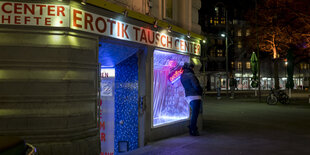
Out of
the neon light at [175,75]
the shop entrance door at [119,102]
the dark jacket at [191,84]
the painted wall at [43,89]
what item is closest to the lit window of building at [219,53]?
the neon light at [175,75]

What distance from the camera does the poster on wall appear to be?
820 centimetres

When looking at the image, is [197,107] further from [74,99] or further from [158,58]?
[74,99]

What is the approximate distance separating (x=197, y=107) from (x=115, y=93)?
7.74 ft

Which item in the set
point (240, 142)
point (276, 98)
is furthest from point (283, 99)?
point (240, 142)

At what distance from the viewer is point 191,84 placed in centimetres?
927

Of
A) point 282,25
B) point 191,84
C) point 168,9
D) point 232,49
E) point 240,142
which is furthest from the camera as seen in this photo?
point 232,49

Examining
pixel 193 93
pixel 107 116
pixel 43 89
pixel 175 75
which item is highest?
pixel 175 75

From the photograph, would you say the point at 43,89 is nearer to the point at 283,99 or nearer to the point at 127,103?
the point at 127,103

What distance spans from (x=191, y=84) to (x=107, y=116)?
100 inches

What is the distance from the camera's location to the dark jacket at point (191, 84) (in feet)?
30.2

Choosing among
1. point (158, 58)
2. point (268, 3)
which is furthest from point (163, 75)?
point (268, 3)

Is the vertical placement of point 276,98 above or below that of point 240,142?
above

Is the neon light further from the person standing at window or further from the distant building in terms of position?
the distant building

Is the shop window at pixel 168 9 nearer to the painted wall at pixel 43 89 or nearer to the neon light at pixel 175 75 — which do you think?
the neon light at pixel 175 75
